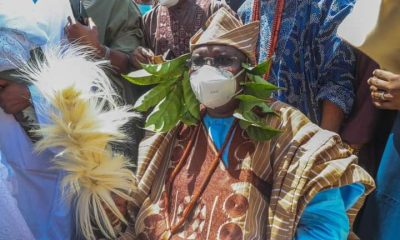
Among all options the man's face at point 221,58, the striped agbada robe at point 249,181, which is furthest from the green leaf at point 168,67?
the striped agbada robe at point 249,181

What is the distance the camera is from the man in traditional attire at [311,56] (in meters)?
2.49

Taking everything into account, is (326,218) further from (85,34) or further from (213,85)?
(85,34)

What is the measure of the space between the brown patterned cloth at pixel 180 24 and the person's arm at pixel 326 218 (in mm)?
1084

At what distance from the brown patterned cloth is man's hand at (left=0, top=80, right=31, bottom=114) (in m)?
0.75

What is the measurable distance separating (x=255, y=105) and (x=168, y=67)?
1.34 feet

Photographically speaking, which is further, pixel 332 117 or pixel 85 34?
pixel 332 117

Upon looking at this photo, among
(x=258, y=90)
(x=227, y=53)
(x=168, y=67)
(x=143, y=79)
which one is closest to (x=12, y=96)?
(x=143, y=79)

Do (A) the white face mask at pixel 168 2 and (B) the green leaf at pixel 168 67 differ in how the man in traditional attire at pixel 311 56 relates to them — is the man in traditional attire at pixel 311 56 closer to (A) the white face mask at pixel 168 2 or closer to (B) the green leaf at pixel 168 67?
(A) the white face mask at pixel 168 2

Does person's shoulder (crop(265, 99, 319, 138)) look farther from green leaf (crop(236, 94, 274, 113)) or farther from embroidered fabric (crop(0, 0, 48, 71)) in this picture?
embroidered fabric (crop(0, 0, 48, 71))

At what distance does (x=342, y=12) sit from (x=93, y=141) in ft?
4.22

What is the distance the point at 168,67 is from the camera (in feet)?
7.39

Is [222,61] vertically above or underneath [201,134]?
above

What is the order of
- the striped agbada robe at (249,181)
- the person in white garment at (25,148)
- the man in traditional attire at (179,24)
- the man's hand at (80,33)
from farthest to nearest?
the man in traditional attire at (179,24)
the man's hand at (80,33)
the person in white garment at (25,148)
the striped agbada robe at (249,181)

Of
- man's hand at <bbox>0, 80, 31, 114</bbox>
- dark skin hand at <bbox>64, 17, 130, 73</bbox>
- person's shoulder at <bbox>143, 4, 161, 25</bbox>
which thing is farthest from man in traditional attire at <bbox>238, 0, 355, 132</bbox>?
man's hand at <bbox>0, 80, 31, 114</bbox>
